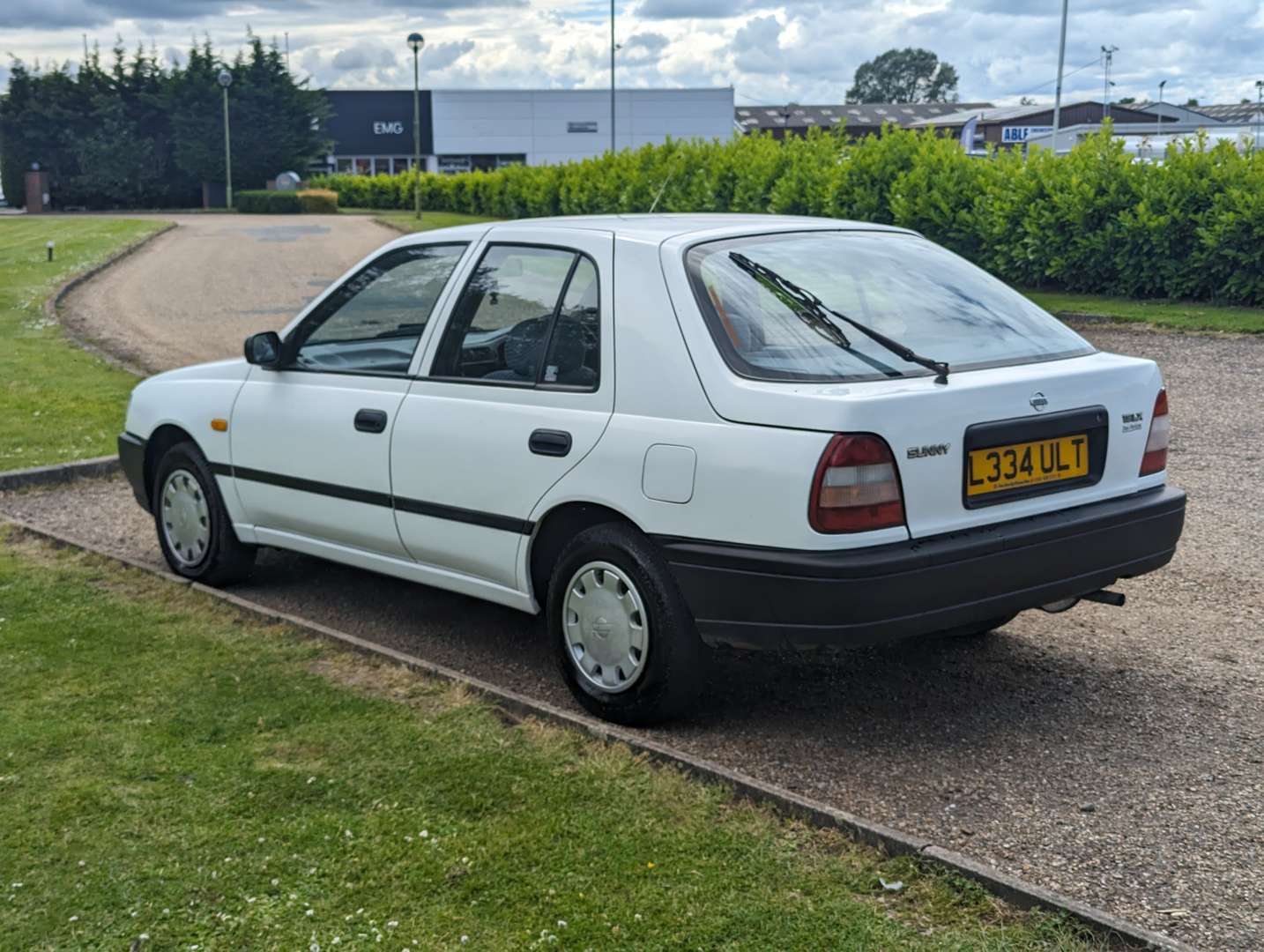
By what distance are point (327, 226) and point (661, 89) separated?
166ft

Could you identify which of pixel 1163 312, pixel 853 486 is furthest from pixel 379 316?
pixel 1163 312

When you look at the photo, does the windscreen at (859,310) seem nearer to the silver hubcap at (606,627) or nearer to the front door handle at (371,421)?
the silver hubcap at (606,627)

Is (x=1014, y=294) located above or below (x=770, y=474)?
above

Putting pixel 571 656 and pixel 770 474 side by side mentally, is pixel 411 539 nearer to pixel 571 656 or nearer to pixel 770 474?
pixel 571 656

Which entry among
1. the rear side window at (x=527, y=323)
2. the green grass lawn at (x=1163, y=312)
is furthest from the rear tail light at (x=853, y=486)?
the green grass lawn at (x=1163, y=312)

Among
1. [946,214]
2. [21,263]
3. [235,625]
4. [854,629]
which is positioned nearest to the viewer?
[854,629]

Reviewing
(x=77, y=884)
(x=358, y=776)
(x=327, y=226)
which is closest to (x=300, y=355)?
(x=358, y=776)

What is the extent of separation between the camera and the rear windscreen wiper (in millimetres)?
4520

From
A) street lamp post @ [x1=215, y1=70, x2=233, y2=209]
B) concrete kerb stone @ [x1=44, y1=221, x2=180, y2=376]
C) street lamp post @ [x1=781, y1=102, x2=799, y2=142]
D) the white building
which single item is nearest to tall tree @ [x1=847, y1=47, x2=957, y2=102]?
street lamp post @ [x1=781, y1=102, x2=799, y2=142]

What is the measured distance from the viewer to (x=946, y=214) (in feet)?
62.2

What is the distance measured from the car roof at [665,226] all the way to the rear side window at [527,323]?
0.15m

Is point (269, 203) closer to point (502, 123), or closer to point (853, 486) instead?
point (502, 123)

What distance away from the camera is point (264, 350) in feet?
20.0

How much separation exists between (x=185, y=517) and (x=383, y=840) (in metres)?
3.23
